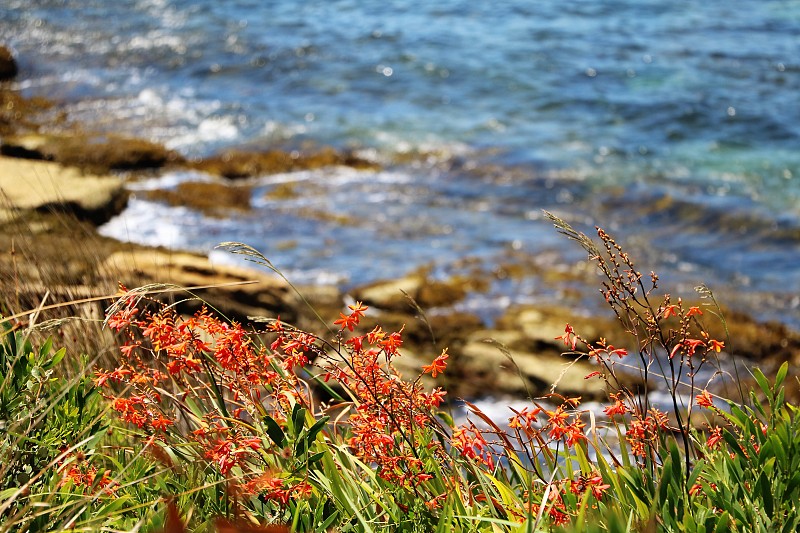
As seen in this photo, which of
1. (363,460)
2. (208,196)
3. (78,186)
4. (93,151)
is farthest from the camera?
(93,151)

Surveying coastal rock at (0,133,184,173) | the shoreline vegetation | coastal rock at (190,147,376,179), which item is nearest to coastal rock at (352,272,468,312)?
coastal rock at (190,147,376,179)

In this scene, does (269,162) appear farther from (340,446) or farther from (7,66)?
(340,446)

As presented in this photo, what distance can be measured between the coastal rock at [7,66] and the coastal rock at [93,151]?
4142 millimetres

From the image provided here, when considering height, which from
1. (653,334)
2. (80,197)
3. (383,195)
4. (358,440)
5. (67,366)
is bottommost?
(383,195)

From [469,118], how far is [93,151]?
221 inches

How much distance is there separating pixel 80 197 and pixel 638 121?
8301 mm

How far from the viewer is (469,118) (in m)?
12.9

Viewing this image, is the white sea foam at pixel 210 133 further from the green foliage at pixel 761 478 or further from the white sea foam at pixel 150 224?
the green foliage at pixel 761 478

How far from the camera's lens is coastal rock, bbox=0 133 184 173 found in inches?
425

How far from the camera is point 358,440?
231 cm

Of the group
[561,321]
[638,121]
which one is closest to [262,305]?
[561,321]

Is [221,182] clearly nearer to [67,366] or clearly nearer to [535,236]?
[535,236]

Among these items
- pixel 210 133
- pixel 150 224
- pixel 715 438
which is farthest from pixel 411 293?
pixel 210 133

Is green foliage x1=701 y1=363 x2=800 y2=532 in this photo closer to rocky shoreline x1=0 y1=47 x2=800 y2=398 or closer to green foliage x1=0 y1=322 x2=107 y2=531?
green foliage x1=0 y1=322 x2=107 y2=531
